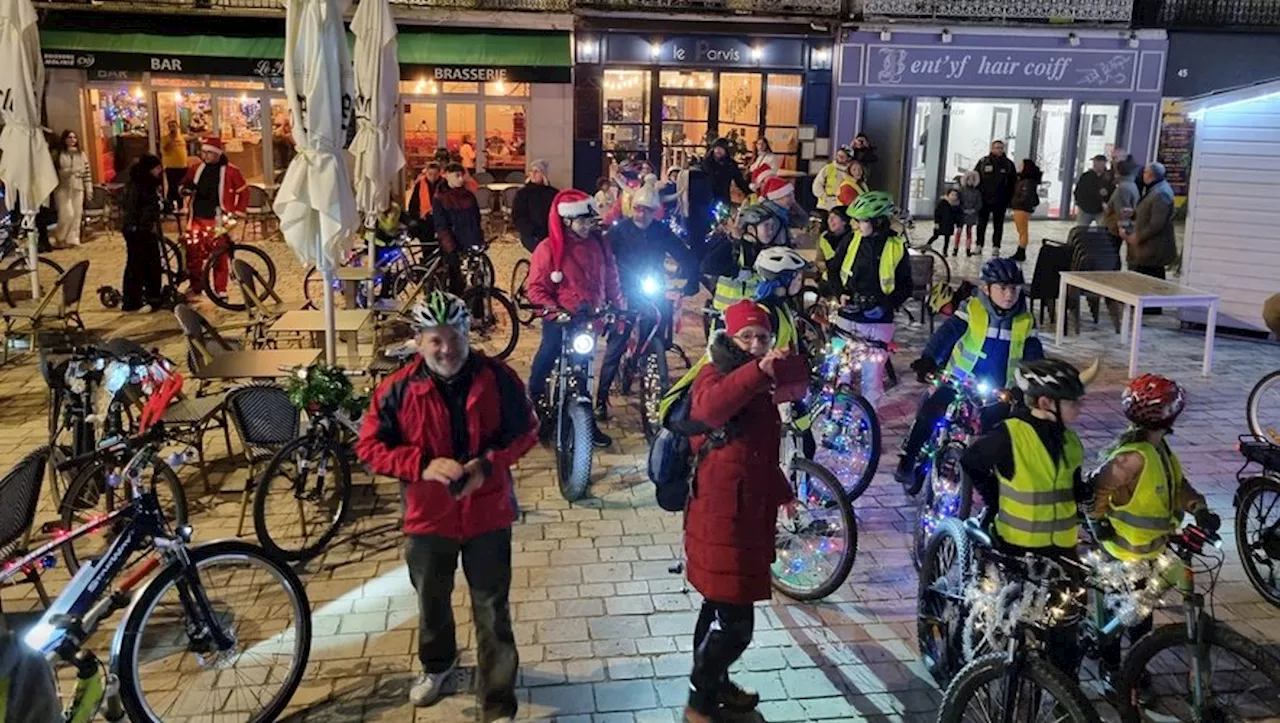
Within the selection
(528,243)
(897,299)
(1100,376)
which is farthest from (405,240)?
(1100,376)

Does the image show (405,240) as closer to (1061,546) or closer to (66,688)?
(66,688)

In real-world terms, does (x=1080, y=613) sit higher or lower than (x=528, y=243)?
lower

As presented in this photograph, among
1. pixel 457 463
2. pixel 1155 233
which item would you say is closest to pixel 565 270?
pixel 457 463

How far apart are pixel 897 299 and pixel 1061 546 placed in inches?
157

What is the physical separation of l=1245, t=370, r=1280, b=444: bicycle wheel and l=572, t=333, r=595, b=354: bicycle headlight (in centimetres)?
500

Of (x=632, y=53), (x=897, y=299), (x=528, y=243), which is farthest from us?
(x=632, y=53)

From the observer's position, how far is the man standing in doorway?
18.1 meters

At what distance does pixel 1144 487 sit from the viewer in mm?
4809

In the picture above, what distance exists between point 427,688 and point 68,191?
1321 cm

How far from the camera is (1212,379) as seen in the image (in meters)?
11.1

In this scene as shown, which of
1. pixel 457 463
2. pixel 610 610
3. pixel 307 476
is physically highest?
pixel 457 463

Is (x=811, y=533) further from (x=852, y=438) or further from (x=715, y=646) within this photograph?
(x=852, y=438)

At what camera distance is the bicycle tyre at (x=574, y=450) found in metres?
7.50

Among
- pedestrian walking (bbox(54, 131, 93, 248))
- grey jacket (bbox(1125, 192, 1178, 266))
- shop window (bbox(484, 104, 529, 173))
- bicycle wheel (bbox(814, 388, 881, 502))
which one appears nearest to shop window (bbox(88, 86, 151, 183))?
pedestrian walking (bbox(54, 131, 93, 248))
